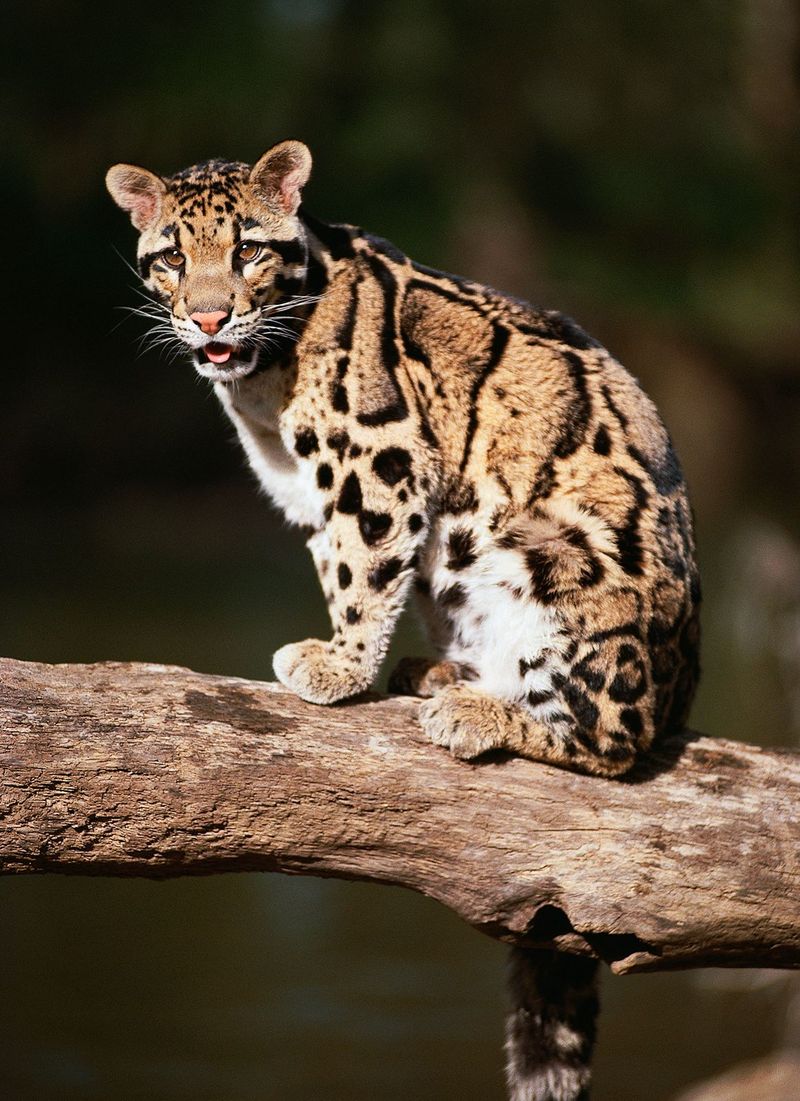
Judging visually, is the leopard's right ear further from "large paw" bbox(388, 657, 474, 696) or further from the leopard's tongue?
"large paw" bbox(388, 657, 474, 696)

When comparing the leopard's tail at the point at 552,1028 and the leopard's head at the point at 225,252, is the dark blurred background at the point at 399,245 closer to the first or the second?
the leopard's tail at the point at 552,1028

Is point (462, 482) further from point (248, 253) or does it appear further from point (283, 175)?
point (283, 175)

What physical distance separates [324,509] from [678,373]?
24.0 m

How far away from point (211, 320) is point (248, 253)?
0.95ft

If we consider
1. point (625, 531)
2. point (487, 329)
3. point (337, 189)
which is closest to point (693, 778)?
point (625, 531)

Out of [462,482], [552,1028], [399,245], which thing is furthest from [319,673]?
[399,245]

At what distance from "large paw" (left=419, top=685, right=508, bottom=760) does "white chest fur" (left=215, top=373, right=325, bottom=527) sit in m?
0.83

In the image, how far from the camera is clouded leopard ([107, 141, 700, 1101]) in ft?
16.5

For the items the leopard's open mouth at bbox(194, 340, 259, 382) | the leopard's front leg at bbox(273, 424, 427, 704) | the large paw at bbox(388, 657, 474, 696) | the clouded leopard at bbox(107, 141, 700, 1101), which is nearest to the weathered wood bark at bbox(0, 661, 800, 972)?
the clouded leopard at bbox(107, 141, 700, 1101)

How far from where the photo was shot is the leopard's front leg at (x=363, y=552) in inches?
206

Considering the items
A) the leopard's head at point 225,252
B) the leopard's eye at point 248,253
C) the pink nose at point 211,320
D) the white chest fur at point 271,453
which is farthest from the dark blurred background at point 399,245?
the pink nose at point 211,320

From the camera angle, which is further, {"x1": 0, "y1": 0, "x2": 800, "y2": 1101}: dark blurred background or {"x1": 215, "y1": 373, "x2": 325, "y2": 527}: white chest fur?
{"x1": 0, "y1": 0, "x2": 800, "y2": 1101}: dark blurred background

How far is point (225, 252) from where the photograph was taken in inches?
203

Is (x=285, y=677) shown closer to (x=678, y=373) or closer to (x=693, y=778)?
(x=693, y=778)
